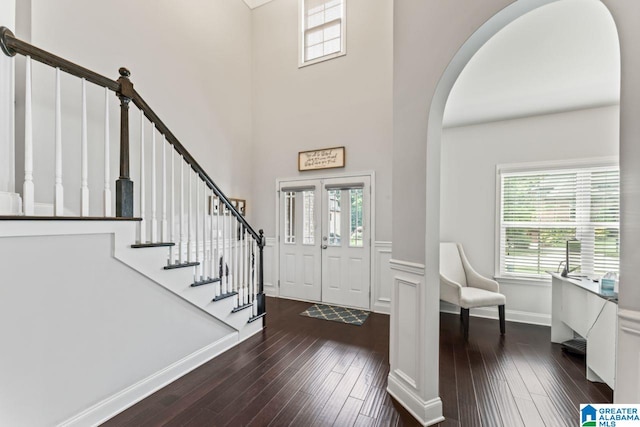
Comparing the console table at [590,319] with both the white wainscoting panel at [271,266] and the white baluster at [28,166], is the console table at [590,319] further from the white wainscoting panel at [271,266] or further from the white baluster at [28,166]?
the white wainscoting panel at [271,266]

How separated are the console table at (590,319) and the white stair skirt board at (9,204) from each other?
157 inches

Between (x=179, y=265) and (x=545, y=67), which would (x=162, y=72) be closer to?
(x=179, y=265)

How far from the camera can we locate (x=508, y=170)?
372 cm

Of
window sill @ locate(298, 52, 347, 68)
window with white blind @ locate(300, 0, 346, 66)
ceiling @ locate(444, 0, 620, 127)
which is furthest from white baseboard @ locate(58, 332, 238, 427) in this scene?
window with white blind @ locate(300, 0, 346, 66)

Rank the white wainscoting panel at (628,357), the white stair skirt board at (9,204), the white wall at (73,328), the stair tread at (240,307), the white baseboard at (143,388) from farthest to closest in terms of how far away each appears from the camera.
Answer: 1. the stair tread at (240,307)
2. the white baseboard at (143,388)
3. the white stair skirt board at (9,204)
4. the white wall at (73,328)
5. the white wainscoting panel at (628,357)

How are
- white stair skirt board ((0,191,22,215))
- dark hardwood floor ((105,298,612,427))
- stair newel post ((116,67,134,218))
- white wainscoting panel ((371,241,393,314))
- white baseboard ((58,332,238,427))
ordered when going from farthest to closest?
white wainscoting panel ((371,241,393,314))
stair newel post ((116,67,134,218))
dark hardwood floor ((105,298,612,427))
white baseboard ((58,332,238,427))
white stair skirt board ((0,191,22,215))

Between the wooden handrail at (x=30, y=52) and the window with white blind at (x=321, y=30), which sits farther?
the window with white blind at (x=321, y=30)

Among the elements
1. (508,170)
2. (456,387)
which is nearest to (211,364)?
(456,387)

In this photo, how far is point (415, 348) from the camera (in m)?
1.92

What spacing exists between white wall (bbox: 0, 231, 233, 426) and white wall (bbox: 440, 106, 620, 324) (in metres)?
3.92

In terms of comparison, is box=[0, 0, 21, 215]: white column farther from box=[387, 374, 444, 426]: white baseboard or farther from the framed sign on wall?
the framed sign on wall

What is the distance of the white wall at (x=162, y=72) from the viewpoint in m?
2.45

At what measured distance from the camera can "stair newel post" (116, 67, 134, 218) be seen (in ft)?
6.58

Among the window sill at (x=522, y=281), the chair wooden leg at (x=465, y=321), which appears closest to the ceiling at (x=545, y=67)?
the window sill at (x=522, y=281)
